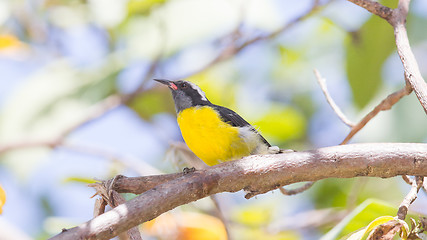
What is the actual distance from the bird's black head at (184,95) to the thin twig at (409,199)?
6.50ft

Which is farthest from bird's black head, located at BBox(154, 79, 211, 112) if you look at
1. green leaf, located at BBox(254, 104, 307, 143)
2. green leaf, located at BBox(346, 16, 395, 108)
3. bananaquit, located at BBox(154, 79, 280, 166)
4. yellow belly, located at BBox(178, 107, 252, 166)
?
green leaf, located at BBox(346, 16, 395, 108)

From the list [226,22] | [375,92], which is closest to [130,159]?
[226,22]

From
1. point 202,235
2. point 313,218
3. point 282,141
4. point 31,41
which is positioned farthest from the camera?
point 31,41

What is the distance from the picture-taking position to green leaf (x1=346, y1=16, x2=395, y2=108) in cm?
362

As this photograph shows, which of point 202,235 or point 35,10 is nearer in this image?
point 202,235

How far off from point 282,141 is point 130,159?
1513 millimetres

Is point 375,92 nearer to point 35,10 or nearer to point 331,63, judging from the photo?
point 331,63

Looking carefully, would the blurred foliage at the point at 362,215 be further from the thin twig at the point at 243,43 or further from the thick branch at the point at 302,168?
the thin twig at the point at 243,43

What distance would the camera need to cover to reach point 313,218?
3787mm

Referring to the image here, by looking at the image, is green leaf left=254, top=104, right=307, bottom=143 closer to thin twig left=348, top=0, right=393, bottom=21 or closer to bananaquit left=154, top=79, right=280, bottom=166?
bananaquit left=154, top=79, right=280, bottom=166

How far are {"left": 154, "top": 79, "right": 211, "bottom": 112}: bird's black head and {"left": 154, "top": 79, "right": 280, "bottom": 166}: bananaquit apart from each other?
0.62 feet

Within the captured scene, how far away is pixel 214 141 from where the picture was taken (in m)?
3.17

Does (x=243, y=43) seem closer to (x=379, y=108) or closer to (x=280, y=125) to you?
(x=280, y=125)

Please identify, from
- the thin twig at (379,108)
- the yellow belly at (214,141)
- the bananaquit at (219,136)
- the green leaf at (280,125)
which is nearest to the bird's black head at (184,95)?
the bananaquit at (219,136)
